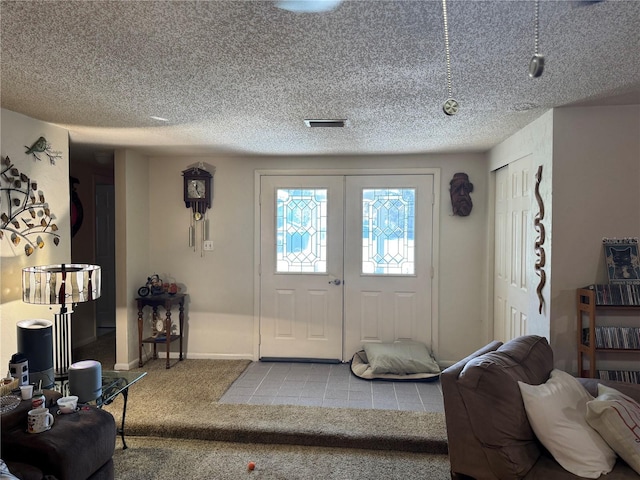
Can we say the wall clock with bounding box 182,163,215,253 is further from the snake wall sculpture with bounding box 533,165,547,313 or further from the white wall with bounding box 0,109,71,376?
the snake wall sculpture with bounding box 533,165,547,313

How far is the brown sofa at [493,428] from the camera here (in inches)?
68.2

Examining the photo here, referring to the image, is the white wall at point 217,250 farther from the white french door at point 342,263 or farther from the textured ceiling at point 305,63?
the textured ceiling at point 305,63

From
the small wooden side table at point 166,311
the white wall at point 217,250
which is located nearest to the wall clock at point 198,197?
the white wall at point 217,250

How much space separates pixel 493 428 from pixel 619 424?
0.49 m

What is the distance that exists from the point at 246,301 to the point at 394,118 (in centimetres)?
257

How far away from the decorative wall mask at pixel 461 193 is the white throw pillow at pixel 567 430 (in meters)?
2.46

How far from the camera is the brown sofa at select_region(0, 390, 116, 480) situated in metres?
1.83

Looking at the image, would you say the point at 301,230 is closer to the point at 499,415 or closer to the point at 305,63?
the point at 305,63

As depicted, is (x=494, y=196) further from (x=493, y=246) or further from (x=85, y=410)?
(x=85, y=410)

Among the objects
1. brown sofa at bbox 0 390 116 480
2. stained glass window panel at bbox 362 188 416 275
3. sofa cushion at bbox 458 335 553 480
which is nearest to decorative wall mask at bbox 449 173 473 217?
stained glass window panel at bbox 362 188 416 275

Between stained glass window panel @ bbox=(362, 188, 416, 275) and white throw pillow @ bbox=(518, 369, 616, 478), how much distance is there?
2449mm

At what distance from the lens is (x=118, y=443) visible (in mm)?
2824

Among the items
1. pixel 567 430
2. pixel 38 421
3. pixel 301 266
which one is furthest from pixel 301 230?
pixel 567 430

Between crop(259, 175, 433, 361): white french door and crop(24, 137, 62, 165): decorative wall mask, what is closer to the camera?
crop(24, 137, 62, 165): decorative wall mask
